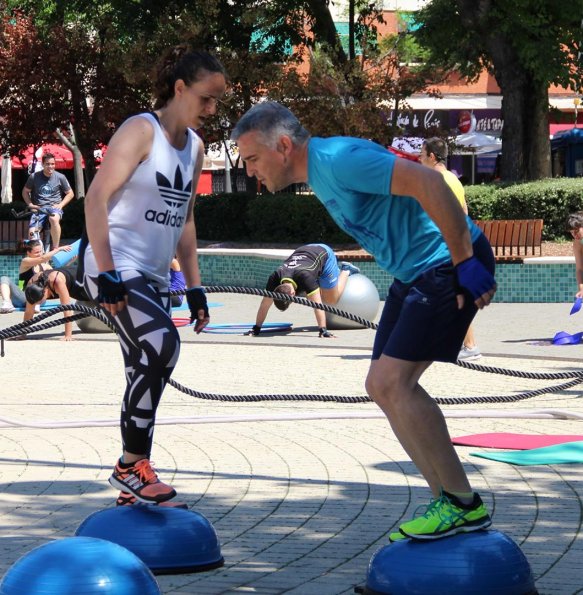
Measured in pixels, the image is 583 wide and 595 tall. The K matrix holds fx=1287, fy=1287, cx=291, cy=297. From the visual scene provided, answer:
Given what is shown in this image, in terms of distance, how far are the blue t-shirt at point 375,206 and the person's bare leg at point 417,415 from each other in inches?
14.0

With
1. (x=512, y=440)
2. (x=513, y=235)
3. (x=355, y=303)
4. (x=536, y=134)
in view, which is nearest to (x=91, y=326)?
(x=355, y=303)

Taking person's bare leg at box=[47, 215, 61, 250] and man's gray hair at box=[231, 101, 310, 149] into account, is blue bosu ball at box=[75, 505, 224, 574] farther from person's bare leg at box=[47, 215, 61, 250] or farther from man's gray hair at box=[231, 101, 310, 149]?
person's bare leg at box=[47, 215, 61, 250]

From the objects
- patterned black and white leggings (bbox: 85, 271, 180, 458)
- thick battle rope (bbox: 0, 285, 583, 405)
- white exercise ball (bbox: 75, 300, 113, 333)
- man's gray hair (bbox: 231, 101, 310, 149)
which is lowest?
white exercise ball (bbox: 75, 300, 113, 333)

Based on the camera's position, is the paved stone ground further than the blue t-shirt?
Yes

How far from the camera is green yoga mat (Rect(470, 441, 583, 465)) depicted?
7113 millimetres

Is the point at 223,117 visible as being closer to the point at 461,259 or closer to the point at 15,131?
the point at 15,131

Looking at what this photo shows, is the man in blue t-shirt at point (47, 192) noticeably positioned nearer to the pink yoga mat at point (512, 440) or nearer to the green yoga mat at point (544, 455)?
the pink yoga mat at point (512, 440)

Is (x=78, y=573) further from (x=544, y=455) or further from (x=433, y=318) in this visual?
(x=544, y=455)

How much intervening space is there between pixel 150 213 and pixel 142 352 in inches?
22.3

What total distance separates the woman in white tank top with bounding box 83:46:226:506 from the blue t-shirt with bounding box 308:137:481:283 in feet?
2.69

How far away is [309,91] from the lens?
83.7 feet

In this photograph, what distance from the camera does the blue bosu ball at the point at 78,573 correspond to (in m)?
3.54

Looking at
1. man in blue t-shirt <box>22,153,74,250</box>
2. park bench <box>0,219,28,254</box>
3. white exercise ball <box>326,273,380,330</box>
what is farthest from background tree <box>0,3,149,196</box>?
white exercise ball <box>326,273,380,330</box>

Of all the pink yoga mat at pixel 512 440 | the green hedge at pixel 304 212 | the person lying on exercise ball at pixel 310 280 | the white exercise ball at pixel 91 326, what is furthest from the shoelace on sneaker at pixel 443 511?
the green hedge at pixel 304 212
